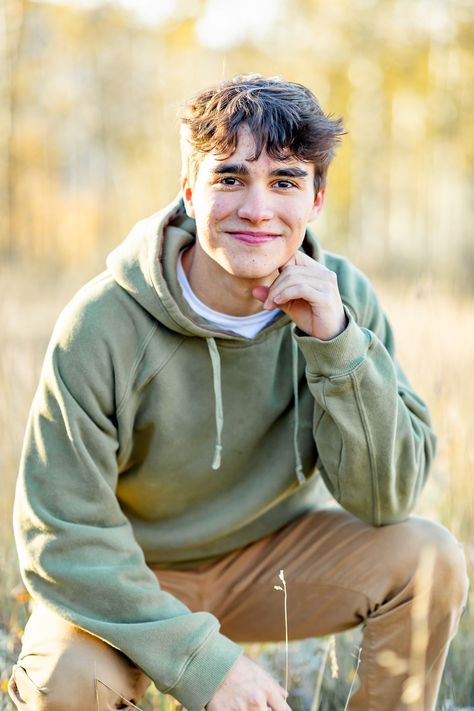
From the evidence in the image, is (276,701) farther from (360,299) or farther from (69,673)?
(360,299)

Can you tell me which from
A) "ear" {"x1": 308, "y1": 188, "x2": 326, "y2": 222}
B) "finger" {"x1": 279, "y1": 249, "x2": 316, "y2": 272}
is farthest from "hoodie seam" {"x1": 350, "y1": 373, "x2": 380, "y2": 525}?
"ear" {"x1": 308, "y1": 188, "x2": 326, "y2": 222}

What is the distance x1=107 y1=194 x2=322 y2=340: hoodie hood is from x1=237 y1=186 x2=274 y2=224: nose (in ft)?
0.85

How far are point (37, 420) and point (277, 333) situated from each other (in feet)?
2.39

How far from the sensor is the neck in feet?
8.41

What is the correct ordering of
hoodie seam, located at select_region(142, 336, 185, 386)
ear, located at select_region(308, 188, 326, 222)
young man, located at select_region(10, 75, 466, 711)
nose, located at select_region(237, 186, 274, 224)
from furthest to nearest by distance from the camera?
ear, located at select_region(308, 188, 326, 222) → hoodie seam, located at select_region(142, 336, 185, 386) → nose, located at select_region(237, 186, 274, 224) → young man, located at select_region(10, 75, 466, 711)

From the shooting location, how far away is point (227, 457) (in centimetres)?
270

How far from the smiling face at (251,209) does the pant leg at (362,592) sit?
0.82m

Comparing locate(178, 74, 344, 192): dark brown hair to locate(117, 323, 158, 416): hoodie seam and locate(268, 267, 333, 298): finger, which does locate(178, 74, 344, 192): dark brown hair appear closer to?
locate(268, 267, 333, 298): finger

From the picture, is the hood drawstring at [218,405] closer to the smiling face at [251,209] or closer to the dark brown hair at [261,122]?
the smiling face at [251,209]

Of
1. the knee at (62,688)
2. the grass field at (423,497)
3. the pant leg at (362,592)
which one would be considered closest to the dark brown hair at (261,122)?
the grass field at (423,497)

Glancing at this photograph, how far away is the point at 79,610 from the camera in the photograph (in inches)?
91.1

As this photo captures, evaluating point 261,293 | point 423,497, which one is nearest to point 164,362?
point 261,293

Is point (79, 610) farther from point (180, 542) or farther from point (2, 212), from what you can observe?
point (2, 212)

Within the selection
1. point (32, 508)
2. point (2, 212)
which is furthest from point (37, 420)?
point (2, 212)
